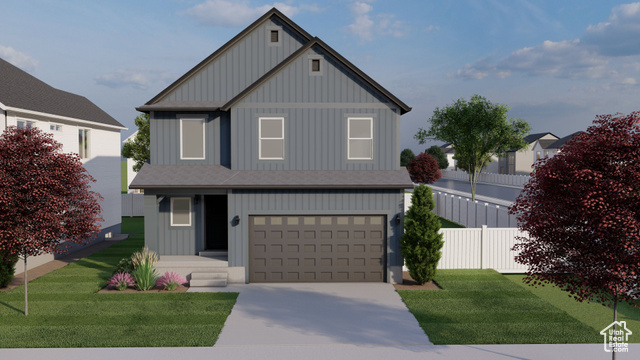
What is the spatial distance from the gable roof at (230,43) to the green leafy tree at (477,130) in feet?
78.6

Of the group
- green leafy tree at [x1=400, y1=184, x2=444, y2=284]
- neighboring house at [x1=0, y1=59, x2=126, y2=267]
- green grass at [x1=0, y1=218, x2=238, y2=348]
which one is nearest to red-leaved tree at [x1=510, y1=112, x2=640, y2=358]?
green leafy tree at [x1=400, y1=184, x2=444, y2=284]

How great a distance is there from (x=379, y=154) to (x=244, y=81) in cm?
641

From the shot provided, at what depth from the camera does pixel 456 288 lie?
585 inches

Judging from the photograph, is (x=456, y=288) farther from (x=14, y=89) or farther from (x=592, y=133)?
(x=14, y=89)

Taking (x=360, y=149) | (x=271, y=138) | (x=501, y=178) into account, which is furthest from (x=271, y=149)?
(x=501, y=178)

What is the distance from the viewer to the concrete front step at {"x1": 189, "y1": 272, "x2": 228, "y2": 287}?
605 inches

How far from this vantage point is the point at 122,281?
1500cm

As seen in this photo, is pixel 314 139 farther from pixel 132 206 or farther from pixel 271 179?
pixel 132 206

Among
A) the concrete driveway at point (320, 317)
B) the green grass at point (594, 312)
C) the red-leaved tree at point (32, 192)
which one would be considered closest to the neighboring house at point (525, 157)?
the green grass at point (594, 312)

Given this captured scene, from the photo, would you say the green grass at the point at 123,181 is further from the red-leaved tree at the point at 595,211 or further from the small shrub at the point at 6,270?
the red-leaved tree at the point at 595,211

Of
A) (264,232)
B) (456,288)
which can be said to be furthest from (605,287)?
(264,232)

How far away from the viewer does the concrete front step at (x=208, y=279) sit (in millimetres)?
15379

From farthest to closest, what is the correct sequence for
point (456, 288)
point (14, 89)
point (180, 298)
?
point (14, 89) → point (456, 288) → point (180, 298)

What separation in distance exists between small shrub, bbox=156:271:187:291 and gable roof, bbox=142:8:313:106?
6.46 metres
